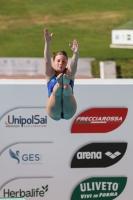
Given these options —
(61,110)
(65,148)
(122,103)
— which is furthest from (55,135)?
(61,110)

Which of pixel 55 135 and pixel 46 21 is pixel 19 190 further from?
pixel 46 21

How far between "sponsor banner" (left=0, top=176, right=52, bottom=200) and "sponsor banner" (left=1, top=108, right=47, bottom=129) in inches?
42.5

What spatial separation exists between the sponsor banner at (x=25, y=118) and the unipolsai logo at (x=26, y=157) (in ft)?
1.78

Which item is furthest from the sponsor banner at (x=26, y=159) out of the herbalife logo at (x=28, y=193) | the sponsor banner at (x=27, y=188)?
the herbalife logo at (x=28, y=193)

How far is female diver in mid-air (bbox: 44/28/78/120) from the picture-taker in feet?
18.6

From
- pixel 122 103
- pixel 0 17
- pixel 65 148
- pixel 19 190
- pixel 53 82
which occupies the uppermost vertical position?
pixel 0 17

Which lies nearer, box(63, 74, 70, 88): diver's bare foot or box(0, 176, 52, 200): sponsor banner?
box(63, 74, 70, 88): diver's bare foot

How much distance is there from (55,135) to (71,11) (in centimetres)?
3005

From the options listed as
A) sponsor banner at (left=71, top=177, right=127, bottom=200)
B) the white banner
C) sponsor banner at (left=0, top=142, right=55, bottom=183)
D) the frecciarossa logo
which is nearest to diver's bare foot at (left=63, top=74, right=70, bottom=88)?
the white banner

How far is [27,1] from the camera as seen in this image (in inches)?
1512

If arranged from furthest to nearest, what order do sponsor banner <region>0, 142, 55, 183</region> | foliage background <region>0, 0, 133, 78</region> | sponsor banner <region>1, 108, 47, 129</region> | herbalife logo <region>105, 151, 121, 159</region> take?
foliage background <region>0, 0, 133, 78</region> → herbalife logo <region>105, 151, 121, 159</region> → sponsor banner <region>0, 142, 55, 183</region> → sponsor banner <region>1, 108, 47, 129</region>

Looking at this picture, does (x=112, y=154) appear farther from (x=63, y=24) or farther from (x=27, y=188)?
(x=63, y=24)

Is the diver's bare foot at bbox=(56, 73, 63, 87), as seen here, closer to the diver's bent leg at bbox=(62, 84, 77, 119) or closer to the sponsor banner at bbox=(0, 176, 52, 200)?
the diver's bent leg at bbox=(62, 84, 77, 119)

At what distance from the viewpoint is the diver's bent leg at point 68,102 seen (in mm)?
5699
